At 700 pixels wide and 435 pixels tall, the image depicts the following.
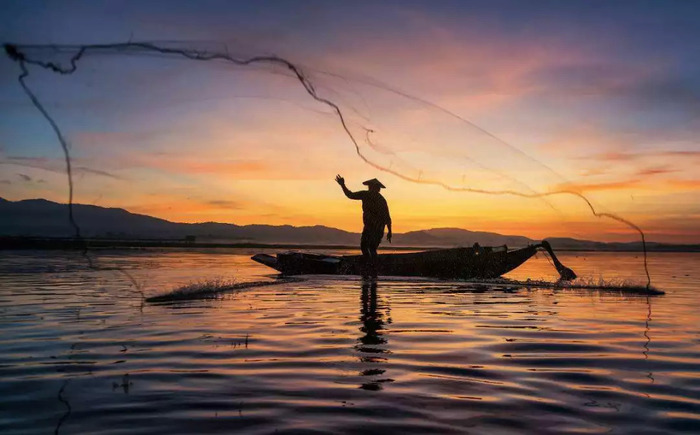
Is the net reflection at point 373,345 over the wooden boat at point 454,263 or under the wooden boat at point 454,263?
under

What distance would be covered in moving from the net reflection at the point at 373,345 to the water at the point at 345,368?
31mm

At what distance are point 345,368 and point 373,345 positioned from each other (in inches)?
75.4

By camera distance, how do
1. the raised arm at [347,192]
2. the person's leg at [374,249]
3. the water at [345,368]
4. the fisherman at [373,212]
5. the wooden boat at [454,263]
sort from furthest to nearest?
the wooden boat at [454,263], the person's leg at [374,249], the fisherman at [373,212], the raised arm at [347,192], the water at [345,368]

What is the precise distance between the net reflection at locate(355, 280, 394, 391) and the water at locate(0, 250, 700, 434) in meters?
0.03

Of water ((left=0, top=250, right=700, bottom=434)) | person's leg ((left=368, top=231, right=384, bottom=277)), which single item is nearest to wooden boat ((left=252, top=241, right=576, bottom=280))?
person's leg ((left=368, top=231, right=384, bottom=277))

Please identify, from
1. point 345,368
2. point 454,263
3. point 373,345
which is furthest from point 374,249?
point 345,368

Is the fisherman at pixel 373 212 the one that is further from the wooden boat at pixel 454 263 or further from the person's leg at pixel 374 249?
the wooden boat at pixel 454 263

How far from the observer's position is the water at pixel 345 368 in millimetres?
6055

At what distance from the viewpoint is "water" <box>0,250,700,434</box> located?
19.9 feet

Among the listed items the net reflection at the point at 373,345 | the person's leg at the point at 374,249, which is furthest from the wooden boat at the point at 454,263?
the net reflection at the point at 373,345

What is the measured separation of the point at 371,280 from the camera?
2720 centimetres

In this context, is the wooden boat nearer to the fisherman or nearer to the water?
the fisherman

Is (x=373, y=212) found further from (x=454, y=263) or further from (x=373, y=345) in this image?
(x=373, y=345)

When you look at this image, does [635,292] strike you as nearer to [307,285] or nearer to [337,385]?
[307,285]
